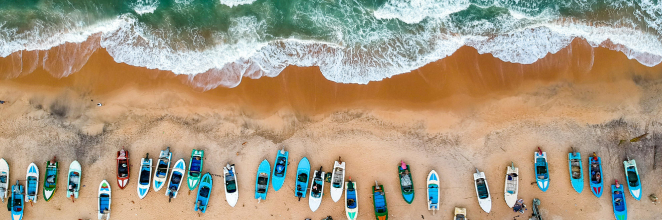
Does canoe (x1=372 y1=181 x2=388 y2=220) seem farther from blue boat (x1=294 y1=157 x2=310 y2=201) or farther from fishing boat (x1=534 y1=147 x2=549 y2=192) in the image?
fishing boat (x1=534 y1=147 x2=549 y2=192)

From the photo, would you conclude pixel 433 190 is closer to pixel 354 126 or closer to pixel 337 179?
pixel 337 179

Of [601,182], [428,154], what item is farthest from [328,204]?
[601,182]

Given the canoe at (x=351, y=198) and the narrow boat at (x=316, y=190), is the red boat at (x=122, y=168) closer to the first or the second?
the narrow boat at (x=316, y=190)

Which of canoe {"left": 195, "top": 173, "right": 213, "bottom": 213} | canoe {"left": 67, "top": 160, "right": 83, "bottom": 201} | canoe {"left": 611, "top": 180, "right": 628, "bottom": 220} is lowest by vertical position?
canoe {"left": 611, "top": 180, "right": 628, "bottom": 220}

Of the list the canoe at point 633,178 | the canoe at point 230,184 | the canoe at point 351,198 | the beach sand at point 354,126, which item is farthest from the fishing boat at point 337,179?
the canoe at point 633,178

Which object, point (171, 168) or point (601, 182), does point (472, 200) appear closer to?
point (601, 182)

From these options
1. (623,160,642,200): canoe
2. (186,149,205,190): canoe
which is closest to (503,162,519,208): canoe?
(623,160,642,200): canoe
